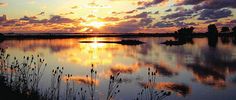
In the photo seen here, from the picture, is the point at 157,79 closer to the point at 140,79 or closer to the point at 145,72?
the point at 140,79

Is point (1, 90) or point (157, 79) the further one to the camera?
point (157, 79)

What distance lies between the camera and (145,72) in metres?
46.3

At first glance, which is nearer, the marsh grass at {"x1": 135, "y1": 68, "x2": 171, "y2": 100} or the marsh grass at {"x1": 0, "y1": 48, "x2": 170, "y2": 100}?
the marsh grass at {"x1": 135, "y1": 68, "x2": 171, "y2": 100}

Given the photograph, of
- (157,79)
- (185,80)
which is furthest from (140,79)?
(185,80)

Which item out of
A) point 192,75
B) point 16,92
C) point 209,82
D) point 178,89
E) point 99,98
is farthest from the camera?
point 192,75

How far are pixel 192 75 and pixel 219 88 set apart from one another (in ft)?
33.4

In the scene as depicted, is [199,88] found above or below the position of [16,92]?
below

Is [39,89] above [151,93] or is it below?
above

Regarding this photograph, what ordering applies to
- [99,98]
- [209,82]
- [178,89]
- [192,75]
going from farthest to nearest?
[192,75]
[209,82]
[178,89]
[99,98]

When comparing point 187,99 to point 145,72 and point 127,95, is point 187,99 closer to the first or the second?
point 127,95

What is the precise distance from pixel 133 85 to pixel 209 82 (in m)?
8.76

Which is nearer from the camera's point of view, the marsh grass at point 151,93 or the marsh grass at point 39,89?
the marsh grass at point 151,93

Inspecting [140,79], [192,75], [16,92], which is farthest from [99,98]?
[192,75]

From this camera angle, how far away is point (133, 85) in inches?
1342
